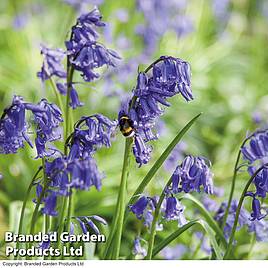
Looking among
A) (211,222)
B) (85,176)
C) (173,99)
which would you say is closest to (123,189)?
(85,176)

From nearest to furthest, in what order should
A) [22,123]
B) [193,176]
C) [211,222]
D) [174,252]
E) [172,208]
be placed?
[22,123]
[193,176]
[172,208]
[211,222]
[174,252]

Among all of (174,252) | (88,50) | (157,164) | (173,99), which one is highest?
(173,99)

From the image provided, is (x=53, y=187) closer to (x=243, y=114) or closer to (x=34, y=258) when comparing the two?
(x=34, y=258)

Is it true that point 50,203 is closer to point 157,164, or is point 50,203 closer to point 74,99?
point 157,164

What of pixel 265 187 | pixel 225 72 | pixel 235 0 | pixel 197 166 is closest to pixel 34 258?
pixel 197 166

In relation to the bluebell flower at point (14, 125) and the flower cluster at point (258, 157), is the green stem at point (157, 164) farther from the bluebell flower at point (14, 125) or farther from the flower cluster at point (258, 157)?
the bluebell flower at point (14, 125)

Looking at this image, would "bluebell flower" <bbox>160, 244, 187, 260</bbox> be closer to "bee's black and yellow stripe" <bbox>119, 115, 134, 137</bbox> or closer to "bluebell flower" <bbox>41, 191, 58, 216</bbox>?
"bluebell flower" <bbox>41, 191, 58, 216</bbox>
